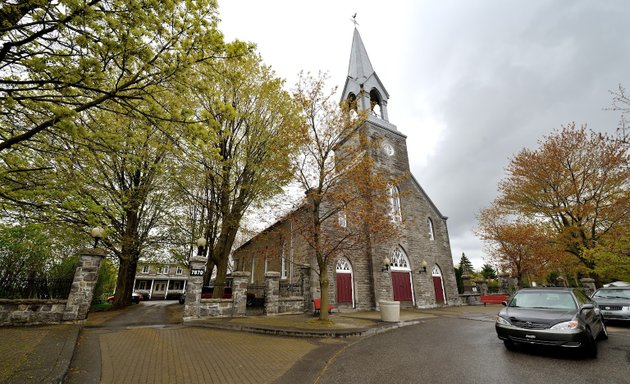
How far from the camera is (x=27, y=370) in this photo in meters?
4.40

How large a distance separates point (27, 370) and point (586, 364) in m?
10.6

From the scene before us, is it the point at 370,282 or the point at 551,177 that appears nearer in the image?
the point at 370,282

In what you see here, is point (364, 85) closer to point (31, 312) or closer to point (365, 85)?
point (365, 85)

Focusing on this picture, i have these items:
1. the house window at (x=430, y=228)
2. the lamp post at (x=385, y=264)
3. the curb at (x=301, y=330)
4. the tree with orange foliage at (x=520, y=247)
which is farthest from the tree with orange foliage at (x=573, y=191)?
the curb at (x=301, y=330)

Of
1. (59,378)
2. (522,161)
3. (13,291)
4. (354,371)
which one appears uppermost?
(522,161)

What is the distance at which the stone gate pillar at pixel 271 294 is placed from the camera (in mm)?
13469

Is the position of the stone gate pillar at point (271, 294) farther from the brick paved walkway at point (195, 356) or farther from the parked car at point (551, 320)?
the parked car at point (551, 320)

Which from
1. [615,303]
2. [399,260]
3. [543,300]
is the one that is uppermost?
[399,260]

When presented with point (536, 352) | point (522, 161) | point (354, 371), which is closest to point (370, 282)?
point (536, 352)

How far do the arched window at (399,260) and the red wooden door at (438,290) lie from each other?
3.32 m

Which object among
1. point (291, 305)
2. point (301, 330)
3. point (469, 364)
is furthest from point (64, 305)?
point (469, 364)

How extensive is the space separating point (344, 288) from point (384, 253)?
3999 millimetres

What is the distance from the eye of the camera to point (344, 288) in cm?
1727

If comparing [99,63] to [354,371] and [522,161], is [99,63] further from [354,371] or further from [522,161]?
[522,161]
